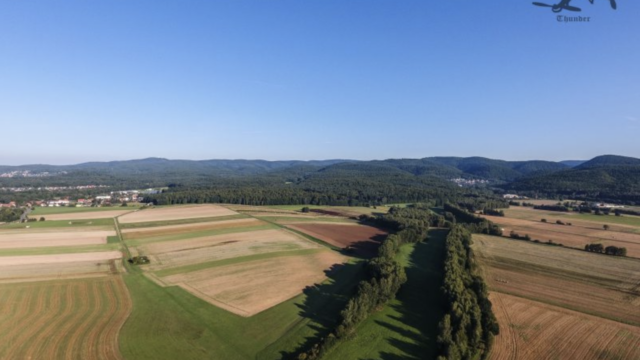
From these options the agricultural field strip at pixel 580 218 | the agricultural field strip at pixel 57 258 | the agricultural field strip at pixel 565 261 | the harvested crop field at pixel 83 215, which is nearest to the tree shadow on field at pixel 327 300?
the agricultural field strip at pixel 565 261

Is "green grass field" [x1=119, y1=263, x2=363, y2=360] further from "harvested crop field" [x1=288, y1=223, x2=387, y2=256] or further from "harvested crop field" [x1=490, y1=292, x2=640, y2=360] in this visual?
"harvested crop field" [x1=288, y1=223, x2=387, y2=256]

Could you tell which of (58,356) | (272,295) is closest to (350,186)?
(272,295)

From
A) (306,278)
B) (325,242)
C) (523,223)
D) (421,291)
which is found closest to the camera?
(421,291)

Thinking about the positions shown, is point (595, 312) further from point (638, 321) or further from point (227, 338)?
point (227, 338)

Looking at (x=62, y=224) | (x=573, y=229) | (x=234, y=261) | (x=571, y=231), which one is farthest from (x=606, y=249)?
(x=62, y=224)

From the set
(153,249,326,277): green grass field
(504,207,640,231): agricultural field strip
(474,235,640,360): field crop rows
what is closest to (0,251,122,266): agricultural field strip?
(153,249,326,277): green grass field
